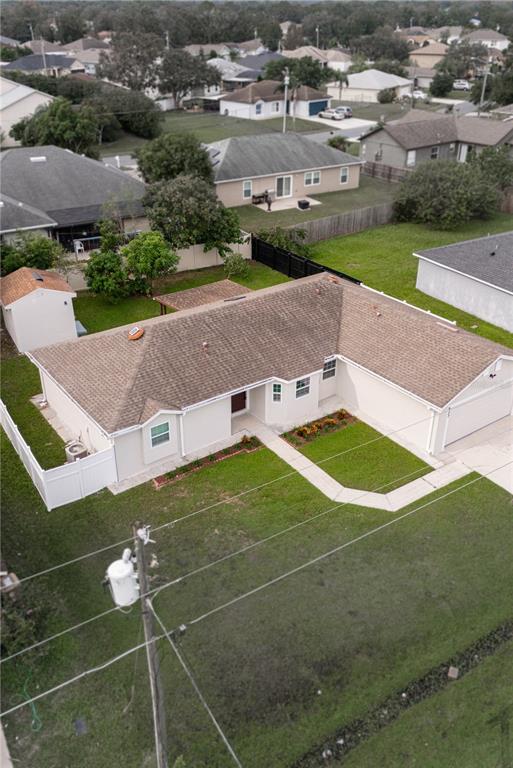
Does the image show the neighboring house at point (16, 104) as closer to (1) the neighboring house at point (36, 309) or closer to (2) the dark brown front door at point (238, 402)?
(1) the neighboring house at point (36, 309)

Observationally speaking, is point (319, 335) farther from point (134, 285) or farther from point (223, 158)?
point (223, 158)

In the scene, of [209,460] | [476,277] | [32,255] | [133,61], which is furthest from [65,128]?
[209,460]

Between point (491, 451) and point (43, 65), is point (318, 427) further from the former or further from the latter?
point (43, 65)

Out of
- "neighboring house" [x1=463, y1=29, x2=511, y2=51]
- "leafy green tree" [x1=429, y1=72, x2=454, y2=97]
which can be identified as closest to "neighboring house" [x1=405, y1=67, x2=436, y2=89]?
"leafy green tree" [x1=429, y1=72, x2=454, y2=97]

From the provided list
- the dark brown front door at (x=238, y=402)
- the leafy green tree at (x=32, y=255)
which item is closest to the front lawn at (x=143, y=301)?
the leafy green tree at (x=32, y=255)

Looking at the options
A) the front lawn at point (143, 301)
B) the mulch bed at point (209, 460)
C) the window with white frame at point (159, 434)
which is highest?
the window with white frame at point (159, 434)

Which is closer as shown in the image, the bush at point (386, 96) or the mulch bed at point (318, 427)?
the mulch bed at point (318, 427)

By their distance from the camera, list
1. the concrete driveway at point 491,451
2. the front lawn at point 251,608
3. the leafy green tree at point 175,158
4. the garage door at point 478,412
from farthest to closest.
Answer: the leafy green tree at point 175,158 → the garage door at point 478,412 → the concrete driveway at point 491,451 → the front lawn at point 251,608

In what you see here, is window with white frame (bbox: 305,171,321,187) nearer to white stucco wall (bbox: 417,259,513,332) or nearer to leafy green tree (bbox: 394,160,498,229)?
leafy green tree (bbox: 394,160,498,229)
